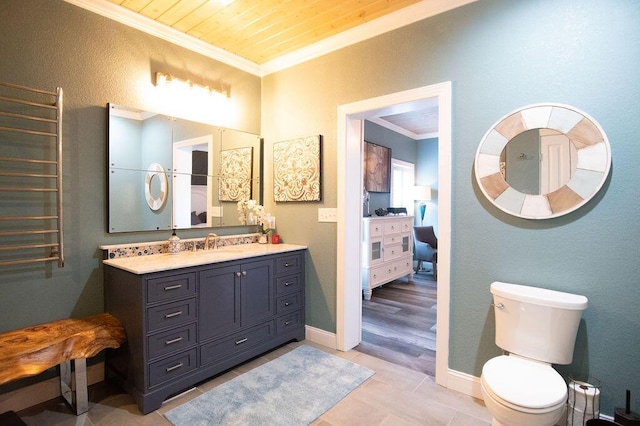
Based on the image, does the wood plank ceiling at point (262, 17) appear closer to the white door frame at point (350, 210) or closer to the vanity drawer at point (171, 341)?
the white door frame at point (350, 210)

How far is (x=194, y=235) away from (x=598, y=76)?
9.77ft

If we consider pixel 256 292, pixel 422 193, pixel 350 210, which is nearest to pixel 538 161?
pixel 350 210

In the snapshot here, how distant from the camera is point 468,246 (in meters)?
2.19

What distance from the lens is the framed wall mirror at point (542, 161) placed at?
5.86ft

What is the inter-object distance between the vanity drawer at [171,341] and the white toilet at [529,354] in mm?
1757

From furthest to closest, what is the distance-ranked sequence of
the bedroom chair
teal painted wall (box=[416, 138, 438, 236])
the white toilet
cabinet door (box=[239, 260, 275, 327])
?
1. teal painted wall (box=[416, 138, 438, 236])
2. the bedroom chair
3. cabinet door (box=[239, 260, 275, 327])
4. the white toilet

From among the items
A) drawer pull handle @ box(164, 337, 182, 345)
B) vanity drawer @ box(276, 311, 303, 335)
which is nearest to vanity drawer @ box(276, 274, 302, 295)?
vanity drawer @ box(276, 311, 303, 335)

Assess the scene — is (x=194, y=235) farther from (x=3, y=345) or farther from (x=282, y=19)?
(x=282, y=19)

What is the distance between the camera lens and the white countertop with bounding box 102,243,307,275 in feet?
6.61

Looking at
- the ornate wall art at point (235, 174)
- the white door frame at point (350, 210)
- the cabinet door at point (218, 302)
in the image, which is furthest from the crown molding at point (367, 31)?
the cabinet door at point (218, 302)

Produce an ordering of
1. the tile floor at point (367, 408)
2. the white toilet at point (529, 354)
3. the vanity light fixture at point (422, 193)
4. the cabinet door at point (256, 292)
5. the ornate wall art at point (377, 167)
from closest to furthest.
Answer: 1. the white toilet at point (529, 354)
2. the tile floor at point (367, 408)
3. the cabinet door at point (256, 292)
4. the ornate wall art at point (377, 167)
5. the vanity light fixture at point (422, 193)

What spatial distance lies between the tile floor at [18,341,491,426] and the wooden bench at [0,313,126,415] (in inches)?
4.5

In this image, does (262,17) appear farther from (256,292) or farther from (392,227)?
(392,227)

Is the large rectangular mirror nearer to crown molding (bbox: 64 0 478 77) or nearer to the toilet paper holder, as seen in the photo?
crown molding (bbox: 64 0 478 77)
